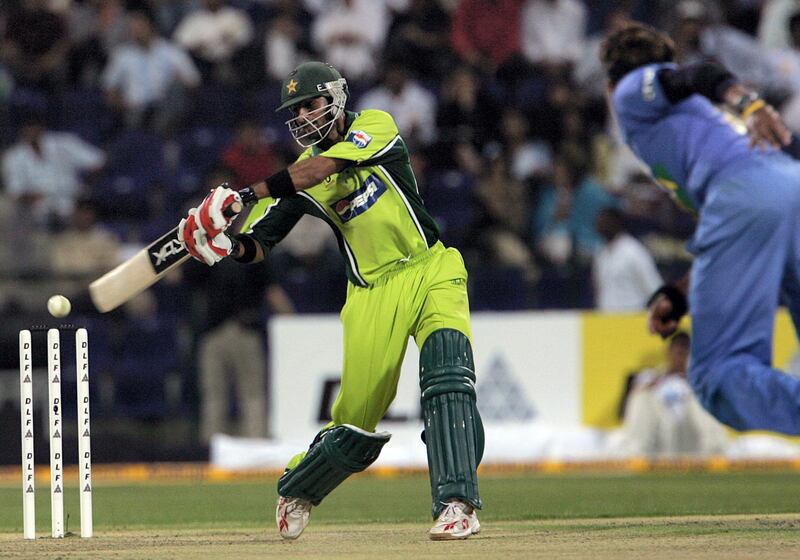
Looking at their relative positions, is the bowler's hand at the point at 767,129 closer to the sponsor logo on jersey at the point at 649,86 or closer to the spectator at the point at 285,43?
the sponsor logo on jersey at the point at 649,86

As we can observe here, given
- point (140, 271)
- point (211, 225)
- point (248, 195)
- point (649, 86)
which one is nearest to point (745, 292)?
point (649, 86)

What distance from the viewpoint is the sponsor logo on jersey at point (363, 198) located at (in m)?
6.36

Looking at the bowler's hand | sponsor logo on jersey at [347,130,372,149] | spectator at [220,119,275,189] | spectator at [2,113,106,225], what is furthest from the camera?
spectator at [2,113,106,225]

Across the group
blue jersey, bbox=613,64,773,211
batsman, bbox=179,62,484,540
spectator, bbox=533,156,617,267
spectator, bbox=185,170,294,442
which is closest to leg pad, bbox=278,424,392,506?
batsman, bbox=179,62,484,540

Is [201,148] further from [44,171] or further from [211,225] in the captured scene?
[211,225]

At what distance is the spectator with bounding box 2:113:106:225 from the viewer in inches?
549

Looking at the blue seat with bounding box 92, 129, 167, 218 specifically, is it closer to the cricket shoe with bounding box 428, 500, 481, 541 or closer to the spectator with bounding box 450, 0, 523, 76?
the spectator with bounding box 450, 0, 523, 76

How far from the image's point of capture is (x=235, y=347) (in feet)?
42.0

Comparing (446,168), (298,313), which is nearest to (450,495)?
(298,313)

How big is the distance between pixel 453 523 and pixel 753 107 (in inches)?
79.1

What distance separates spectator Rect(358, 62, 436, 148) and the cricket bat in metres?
8.58

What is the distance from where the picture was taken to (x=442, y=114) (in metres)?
14.7

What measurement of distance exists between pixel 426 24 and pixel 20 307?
5.34 metres

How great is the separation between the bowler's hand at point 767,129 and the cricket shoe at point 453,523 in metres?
1.83
